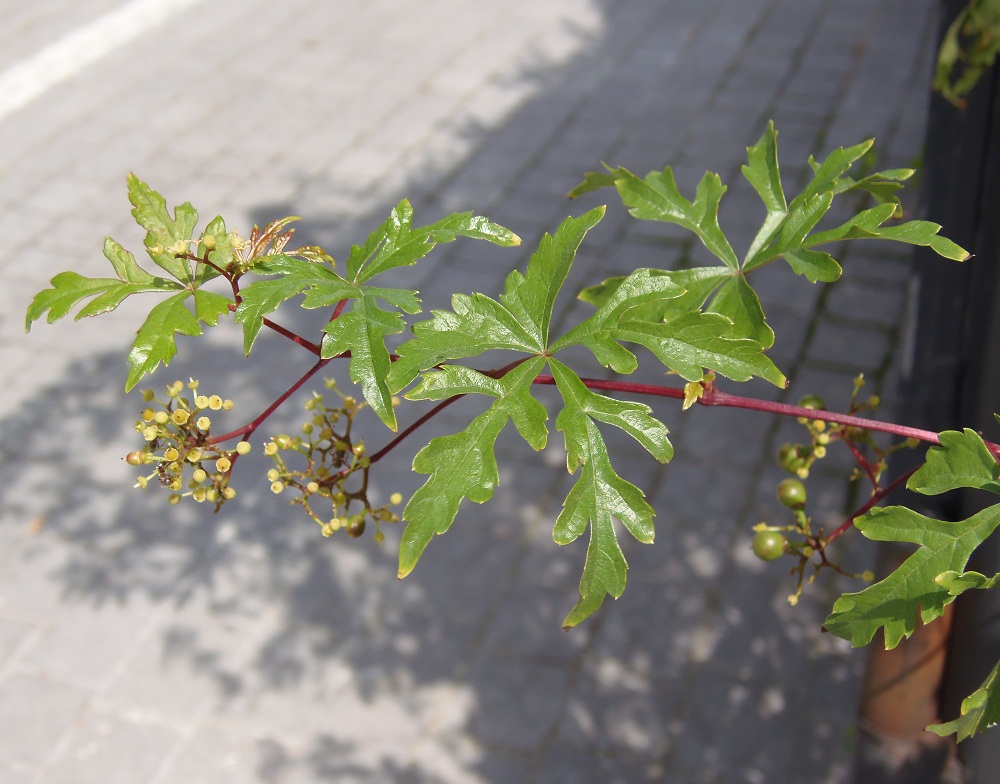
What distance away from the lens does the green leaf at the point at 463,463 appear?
980mm

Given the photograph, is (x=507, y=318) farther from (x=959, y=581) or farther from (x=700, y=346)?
(x=959, y=581)

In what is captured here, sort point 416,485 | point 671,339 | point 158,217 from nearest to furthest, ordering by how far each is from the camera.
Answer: point 671,339, point 158,217, point 416,485

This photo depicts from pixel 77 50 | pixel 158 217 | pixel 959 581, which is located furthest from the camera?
pixel 77 50

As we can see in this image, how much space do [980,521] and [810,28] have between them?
21.6ft

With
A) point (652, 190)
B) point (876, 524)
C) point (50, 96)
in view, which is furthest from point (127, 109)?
point (876, 524)

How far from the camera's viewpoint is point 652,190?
4.53 ft

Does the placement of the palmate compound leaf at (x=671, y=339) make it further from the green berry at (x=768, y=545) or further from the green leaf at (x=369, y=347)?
the green berry at (x=768, y=545)

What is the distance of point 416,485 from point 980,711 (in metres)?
3.07

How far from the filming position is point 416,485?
3967 mm

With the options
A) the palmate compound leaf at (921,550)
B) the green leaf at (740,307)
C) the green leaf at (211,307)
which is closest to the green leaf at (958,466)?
the palmate compound leaf at (921,550)

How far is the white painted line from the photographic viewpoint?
6680 millimetres

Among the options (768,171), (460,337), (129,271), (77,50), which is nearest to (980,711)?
(460,337)

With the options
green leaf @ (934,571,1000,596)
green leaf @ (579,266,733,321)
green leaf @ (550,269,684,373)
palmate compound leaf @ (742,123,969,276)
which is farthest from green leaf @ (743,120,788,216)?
green leaf @ (934,571,1000,596)

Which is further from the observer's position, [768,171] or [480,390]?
[768,171]
